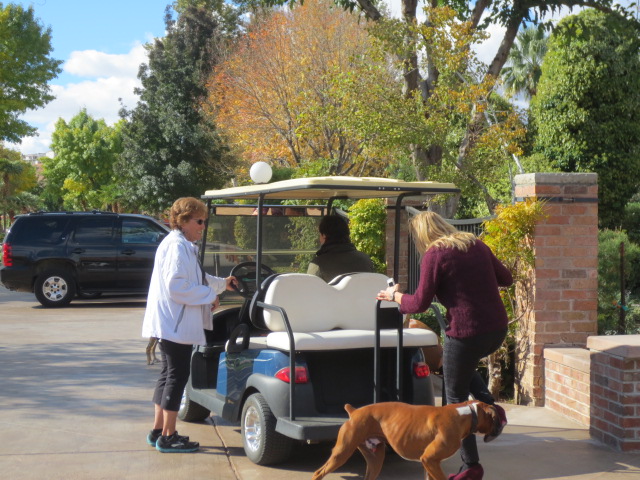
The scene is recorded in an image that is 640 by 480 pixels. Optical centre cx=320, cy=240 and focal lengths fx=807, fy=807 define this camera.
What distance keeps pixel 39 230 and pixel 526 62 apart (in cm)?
2715

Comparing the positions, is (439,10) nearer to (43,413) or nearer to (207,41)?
(43,413)

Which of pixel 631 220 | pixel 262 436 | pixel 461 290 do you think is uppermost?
pixel 631 220

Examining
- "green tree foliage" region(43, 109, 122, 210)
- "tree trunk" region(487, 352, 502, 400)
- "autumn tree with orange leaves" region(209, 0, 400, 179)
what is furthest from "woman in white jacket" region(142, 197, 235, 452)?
"green tree foliage" region(43, 109, 122, 210)

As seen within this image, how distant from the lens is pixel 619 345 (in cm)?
552

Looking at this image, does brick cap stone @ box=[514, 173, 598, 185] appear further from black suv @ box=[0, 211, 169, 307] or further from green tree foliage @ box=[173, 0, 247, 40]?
green tree foliage @ box=[173, 0, 247, 40]

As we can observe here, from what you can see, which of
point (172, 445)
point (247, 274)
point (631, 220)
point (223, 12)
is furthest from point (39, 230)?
point (223, 12)

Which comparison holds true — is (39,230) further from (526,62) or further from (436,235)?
(526,62)

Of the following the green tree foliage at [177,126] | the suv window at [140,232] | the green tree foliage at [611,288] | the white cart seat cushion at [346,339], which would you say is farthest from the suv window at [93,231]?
the green tree foliage at [177,126]

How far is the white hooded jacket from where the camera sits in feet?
18.3

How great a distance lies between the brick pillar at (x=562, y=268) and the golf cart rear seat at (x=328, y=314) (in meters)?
1.76

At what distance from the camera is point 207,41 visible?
3425 centimetres

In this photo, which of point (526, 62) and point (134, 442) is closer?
point (134, 442)

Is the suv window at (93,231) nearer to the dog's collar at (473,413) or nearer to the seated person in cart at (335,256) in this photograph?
the seated person in cart at (335,256)

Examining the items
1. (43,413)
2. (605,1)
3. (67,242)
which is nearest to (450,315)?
(43,413)
